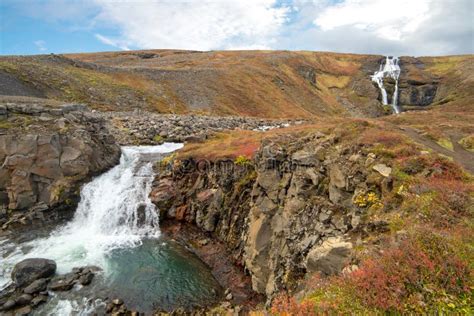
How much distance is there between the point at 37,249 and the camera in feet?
78.7

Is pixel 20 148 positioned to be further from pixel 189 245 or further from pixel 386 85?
pixel 386 85

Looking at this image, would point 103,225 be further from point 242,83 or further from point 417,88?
point 417,88

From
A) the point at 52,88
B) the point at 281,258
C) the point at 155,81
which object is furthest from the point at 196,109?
the point at 281,258

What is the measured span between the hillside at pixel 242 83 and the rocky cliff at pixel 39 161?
26.4 meters

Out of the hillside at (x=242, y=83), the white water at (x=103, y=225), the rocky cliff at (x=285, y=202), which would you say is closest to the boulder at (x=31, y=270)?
the white water at (x=103, y=225)

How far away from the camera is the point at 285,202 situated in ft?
65.7

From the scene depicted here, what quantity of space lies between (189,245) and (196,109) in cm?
5230

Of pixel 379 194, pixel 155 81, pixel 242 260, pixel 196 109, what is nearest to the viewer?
pixel 379 194

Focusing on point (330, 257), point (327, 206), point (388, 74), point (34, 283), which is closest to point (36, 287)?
point (34, 283)

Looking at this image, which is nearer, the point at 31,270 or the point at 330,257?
the point at 330,257

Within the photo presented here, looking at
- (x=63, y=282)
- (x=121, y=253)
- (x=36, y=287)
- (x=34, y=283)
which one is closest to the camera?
(x=36, y=287)

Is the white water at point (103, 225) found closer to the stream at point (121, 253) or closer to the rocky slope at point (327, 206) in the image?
the stream at point (121, 253)

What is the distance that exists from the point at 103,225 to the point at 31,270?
8.25 meters

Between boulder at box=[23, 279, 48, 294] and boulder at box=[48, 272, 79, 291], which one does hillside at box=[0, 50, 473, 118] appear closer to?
boulder at box=[48, 272, 79, 291]
